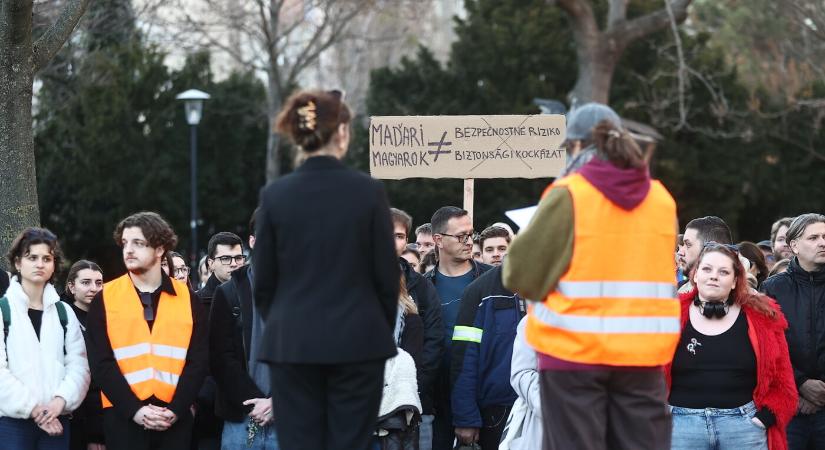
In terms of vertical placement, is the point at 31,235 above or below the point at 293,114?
below

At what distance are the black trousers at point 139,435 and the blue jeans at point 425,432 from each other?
62.1 inches

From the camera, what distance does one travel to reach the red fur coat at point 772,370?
6789 mm

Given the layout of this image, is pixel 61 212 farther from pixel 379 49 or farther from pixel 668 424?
pixel 668 424

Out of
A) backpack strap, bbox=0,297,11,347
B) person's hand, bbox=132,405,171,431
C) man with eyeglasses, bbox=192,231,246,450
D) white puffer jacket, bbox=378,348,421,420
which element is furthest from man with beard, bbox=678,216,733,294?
backpack strap, bbox=0,297,11,347

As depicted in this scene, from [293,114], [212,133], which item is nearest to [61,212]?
[212,133]

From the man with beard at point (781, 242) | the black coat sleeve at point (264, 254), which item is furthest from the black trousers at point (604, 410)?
the man with beard at point (781, 242)

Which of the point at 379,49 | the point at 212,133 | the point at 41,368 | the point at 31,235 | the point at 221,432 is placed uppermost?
the point at 379,49

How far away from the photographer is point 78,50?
21.6 meters

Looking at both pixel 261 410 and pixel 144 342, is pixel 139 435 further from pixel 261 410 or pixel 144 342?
pixel 261 410

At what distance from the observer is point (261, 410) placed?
704cm

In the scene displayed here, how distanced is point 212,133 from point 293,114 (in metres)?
23.4

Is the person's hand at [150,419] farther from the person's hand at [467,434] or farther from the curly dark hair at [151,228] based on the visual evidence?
the person's hand at [467,434]

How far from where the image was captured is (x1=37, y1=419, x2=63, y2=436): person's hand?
23.1 ft

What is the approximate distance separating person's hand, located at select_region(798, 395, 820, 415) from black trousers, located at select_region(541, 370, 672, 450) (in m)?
3.03
